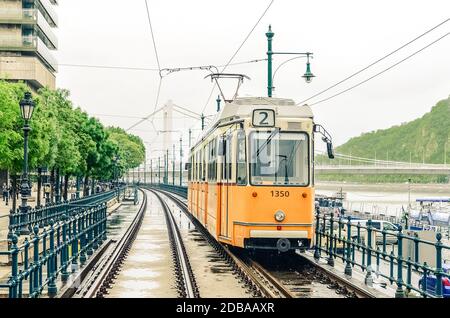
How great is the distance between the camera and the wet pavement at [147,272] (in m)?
11.9

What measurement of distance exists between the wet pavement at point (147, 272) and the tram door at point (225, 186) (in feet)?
4.91

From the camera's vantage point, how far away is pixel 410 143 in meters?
132

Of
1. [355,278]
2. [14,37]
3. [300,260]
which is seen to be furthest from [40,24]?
[355,278]

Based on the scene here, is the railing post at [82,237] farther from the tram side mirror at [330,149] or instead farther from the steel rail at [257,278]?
the tram side mirror at [330,149]

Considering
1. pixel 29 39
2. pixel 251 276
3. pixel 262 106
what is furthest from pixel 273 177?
pixel 29 39

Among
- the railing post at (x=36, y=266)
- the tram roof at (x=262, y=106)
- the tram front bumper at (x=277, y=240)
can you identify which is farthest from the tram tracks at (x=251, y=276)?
the tram roof at (x=262, y=106)

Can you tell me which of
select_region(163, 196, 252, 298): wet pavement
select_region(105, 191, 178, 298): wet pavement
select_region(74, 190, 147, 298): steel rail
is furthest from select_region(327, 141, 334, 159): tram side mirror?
select_region(74, 190, 147, 298): steel rail

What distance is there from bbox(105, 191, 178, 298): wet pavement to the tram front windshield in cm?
279

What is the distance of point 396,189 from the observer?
10238 centimetres

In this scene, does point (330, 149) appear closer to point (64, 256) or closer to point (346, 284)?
point (346, 284)

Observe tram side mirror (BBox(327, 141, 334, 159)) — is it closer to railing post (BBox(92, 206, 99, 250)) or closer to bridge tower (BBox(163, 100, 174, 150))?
railing post (BBox(92, 206, 99, 250))

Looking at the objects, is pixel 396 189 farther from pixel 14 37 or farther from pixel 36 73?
pixel 14 37

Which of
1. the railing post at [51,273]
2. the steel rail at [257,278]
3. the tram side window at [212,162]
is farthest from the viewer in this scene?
the tram side window at [212,162]

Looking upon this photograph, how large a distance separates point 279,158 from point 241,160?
0.81 m
